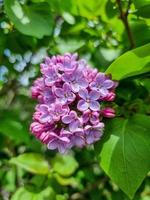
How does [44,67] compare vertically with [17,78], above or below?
above

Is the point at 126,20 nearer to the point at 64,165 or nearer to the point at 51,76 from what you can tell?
the point at 51,76

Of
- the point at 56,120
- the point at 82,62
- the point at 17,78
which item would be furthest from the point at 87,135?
the point at 17,78

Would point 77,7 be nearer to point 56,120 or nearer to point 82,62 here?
point 82,62

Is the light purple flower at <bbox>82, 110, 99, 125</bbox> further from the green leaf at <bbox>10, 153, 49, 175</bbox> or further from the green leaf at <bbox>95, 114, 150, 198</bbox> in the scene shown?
the green leaf at <bbox>10, 153, 49, 175</bbox>

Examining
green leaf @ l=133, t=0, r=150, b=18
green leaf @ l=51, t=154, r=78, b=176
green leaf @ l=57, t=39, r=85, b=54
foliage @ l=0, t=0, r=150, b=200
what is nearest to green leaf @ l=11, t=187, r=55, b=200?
foliage @ l=0, t=0, r=150, b=200

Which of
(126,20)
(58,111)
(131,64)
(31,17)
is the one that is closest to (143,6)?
(126,20)

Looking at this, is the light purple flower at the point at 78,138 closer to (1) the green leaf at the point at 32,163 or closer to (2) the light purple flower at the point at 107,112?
(2) the light purple flower at the point at 107,112
